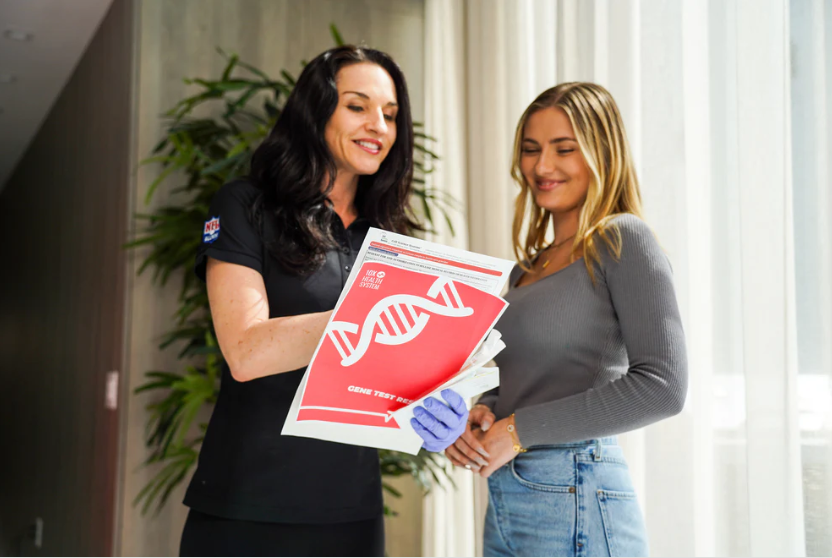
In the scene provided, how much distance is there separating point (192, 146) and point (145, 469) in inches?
46.4

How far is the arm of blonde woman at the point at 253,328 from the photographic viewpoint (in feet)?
4.29

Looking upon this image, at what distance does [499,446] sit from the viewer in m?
1.37

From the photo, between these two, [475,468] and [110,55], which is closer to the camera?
[475,468]

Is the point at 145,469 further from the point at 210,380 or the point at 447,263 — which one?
the point at 447,263

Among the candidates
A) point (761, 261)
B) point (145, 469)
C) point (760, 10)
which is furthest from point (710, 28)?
point (145, 469)

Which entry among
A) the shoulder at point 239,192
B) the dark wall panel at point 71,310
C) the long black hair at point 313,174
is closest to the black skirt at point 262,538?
the long black hair at point 313,174

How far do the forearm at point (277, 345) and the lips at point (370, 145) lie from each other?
1.62 feet

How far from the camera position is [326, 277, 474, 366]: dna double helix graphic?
1.12 m

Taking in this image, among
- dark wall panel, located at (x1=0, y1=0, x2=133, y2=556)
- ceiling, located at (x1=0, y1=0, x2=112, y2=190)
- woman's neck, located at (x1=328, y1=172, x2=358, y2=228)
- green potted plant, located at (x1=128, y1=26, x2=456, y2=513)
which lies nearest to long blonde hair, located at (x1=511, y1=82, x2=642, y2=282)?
woman's neck, located at (x1=328, y1=172, x2=358, y2=228)

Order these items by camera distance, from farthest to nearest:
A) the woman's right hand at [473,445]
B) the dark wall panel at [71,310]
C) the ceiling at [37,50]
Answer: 1. the ceiling at [37,50]
2. the dark wall panel at [71,310]
3. the woman's right hand at [473,445]

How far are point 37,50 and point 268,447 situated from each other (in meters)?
3.55

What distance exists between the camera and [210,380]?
2.48 meters

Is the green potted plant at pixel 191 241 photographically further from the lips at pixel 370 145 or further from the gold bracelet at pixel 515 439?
the gold bracelet at pixel 515 439

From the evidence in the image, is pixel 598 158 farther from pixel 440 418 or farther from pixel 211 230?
pixel 211 230
